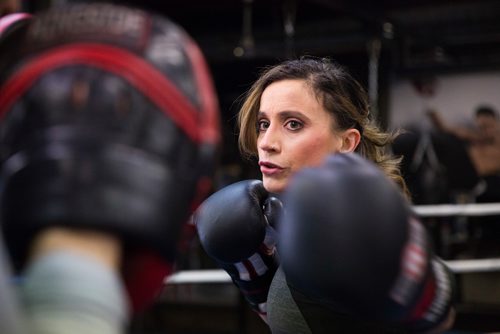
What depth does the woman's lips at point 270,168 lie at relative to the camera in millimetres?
1385

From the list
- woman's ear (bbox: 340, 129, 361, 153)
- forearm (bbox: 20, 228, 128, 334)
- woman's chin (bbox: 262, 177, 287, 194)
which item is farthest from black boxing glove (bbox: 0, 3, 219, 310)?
woman's ear (bbox: 340, 129, 361, 153)

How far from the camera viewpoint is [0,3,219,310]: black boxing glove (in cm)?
55

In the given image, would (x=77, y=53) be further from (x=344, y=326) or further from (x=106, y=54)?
(x=344, y=326)

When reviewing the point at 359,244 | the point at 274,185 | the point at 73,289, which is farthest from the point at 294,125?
the point at 73,289

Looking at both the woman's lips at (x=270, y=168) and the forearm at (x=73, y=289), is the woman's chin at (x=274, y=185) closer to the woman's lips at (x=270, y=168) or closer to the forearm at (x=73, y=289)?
the woman's lips at (x=270, y=168)

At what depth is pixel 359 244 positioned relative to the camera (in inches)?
23.9

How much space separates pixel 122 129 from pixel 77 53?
0.26 ft

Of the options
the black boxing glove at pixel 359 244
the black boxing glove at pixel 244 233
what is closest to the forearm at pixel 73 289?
the black boxing glove at pixel 359 244

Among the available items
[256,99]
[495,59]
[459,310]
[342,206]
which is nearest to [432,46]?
[495,59]

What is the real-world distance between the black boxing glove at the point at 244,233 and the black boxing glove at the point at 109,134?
1.92 ft

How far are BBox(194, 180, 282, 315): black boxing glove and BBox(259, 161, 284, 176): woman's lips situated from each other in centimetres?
4

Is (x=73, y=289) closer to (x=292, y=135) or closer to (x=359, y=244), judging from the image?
(x=359, y=244)

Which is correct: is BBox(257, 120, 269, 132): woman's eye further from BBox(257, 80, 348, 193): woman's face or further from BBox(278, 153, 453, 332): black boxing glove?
BBox(278, 153, 453, 332): black boxing glove

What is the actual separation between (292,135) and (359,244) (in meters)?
0.79
